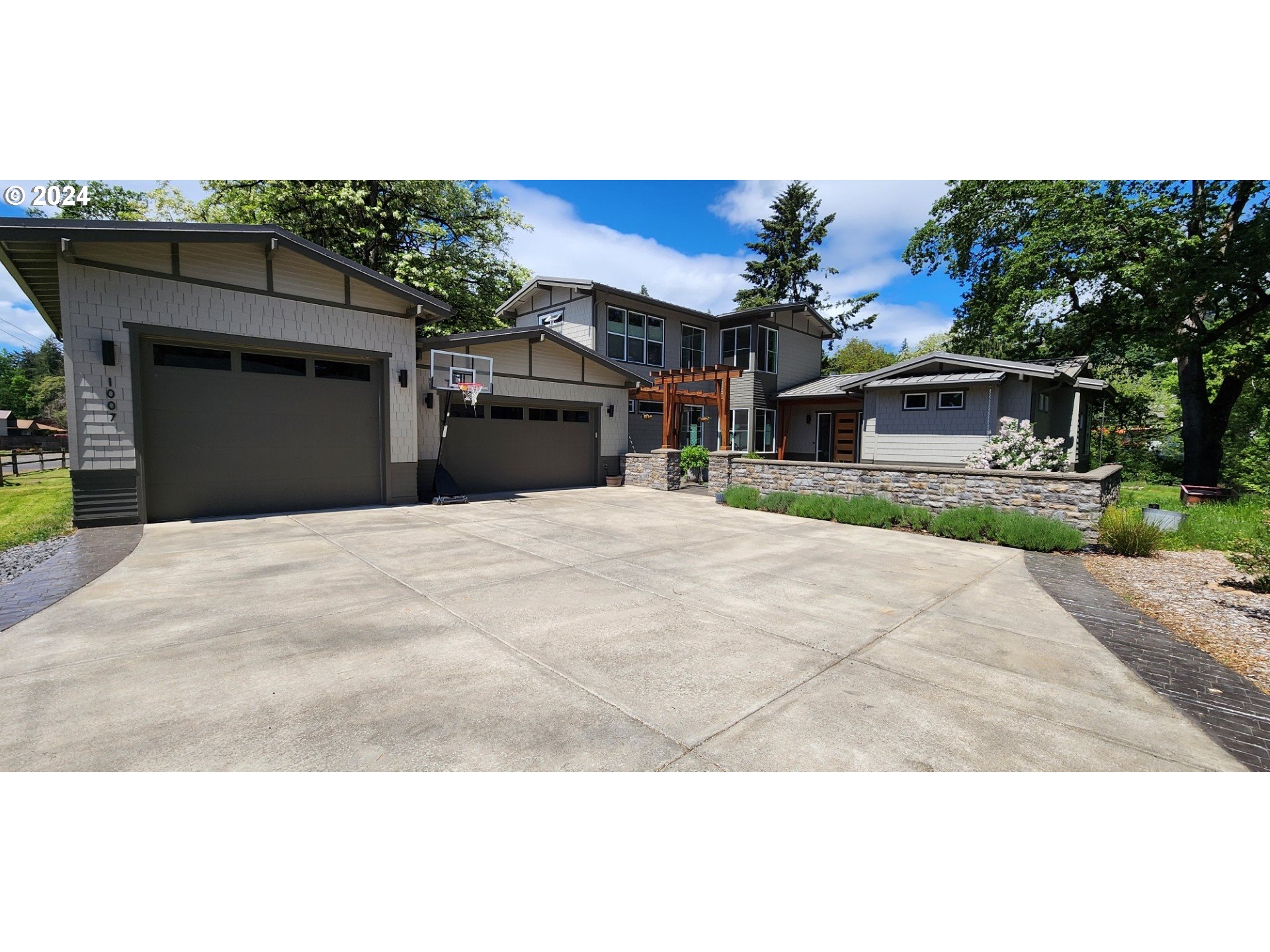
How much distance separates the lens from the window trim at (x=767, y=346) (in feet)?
66.2

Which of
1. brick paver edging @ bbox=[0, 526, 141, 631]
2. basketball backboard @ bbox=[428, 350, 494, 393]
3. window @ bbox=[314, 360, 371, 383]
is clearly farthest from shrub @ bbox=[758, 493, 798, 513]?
brick paver edging @ bbox=[0, 526, 141, 631]

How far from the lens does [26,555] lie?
6.36 meters

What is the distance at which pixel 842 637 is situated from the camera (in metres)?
4.14

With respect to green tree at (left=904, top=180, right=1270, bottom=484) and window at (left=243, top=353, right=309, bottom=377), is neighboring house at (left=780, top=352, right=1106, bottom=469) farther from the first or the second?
window at (left=243, top=353, right=309, bottom=377)

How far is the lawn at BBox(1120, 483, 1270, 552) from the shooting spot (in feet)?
23.0

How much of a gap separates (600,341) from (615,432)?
3.25 m

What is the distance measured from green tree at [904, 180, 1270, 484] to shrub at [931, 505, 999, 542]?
31.1 feet

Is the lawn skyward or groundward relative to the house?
groundward

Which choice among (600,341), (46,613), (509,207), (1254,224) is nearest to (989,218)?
(1254,224)

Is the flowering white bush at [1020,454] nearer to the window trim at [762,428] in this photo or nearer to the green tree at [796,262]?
the window trim at [762,428]

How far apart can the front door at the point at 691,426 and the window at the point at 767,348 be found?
112 inches
